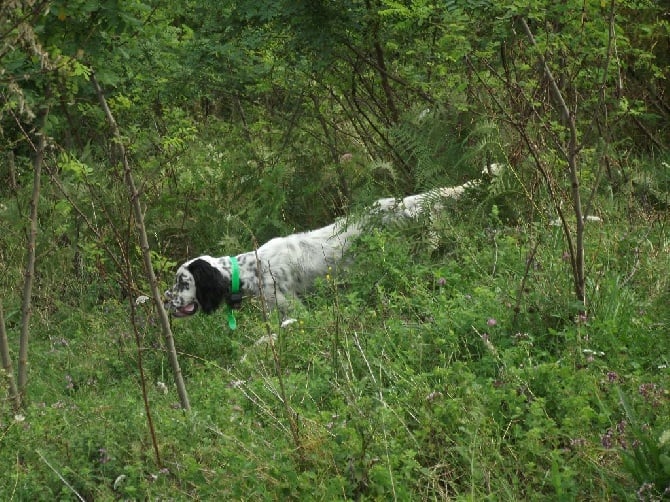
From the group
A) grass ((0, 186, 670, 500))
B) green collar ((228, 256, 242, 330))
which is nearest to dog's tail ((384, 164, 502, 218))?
grass ((0, 186, 670, 500))

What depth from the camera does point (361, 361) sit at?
454 centimetres

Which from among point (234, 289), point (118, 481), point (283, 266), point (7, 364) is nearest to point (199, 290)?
point (234, 289)

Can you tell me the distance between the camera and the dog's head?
6656 millimetres

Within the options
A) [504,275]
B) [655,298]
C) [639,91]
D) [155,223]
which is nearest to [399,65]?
[639,91]

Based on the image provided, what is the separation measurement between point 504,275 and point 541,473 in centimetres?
232

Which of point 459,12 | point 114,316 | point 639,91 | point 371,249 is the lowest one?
point 114,316

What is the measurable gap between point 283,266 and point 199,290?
0.74 meters

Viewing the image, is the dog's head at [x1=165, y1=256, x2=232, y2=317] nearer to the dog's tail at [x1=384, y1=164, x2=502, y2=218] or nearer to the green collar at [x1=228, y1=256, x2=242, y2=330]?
the green collar at [x1=228, y1=256, x2=242, y2=330]

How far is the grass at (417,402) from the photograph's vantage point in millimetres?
3252

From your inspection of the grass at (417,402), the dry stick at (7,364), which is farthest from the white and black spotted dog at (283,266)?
the dry stick at (7,364)

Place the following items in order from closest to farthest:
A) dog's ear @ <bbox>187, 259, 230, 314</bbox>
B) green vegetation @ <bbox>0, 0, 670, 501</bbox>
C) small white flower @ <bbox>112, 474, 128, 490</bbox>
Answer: green vegetation @ <bbox>0, 0, 670, 501</bbox>, small white flower @ <bbox>112, 474, 128, 490</bbox>, dog's ear @ <bbox>187, 259, 230, 314</bbox>

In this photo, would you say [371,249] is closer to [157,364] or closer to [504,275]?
[504,275]

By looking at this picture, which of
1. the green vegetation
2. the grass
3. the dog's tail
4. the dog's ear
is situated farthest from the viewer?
the dog's tail

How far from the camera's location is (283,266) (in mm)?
7094
